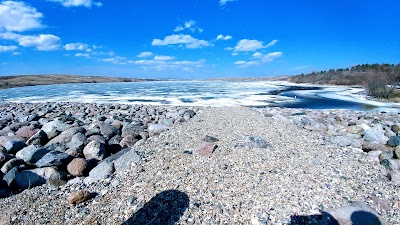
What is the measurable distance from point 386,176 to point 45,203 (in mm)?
6415

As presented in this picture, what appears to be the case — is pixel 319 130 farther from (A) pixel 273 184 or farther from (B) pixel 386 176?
(A) pixel 273 184

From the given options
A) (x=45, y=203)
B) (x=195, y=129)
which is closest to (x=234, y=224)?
(x=45, y=203)

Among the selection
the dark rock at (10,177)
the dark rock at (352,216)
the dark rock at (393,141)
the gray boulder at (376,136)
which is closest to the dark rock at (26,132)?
the dark rock at (10,177)

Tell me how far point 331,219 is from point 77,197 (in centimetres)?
392

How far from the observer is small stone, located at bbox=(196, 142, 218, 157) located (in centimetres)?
634

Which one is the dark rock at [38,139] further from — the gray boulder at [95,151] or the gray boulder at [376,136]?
the gray boulder at [376,136]

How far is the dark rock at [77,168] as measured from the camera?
19.6ft

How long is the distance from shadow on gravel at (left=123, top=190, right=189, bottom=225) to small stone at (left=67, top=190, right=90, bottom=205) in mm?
1044

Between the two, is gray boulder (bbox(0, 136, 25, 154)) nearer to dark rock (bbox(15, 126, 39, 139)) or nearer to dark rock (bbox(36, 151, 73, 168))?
dark rock (bbox(15, 126, 39, 139))

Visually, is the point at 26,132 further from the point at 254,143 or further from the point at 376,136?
the point at 376,136

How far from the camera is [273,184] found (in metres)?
4.93

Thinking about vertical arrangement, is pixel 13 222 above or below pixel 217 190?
below

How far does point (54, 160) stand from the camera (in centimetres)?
626

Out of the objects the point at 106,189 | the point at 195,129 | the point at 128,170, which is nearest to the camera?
the point at 106,189
